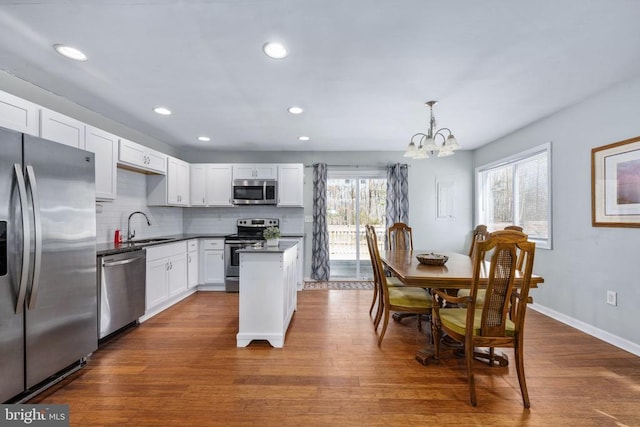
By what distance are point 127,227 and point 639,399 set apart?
522 centimetres

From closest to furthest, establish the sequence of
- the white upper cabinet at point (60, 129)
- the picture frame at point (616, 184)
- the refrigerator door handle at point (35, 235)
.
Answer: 1. the refrigerator door handle at point (35, 235)
2. the white upper cabinet at point (60, 129)
3. the picture frame at point (616, 184)

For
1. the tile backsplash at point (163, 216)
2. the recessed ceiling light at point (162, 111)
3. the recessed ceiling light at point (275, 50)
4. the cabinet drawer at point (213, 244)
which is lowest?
the cabinet drawer at point (213, 244)

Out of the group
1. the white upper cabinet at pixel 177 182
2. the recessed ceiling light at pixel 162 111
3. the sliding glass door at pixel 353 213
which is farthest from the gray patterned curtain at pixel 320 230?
the recessed ceiling light at pixel 162 111

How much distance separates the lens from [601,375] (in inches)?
83.1

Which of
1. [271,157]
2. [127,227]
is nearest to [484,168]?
[271,157]

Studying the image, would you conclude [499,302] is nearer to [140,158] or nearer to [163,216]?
[140,158]

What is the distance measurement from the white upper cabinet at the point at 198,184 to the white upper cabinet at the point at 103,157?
1.68 m

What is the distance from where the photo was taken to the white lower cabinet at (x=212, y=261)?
175 inches

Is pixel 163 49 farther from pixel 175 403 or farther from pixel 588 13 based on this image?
pixel 588 13

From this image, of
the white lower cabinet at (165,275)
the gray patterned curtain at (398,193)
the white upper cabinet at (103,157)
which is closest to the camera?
the white upper cabinet at (103,157)

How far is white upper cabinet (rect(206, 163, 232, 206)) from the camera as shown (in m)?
4.80

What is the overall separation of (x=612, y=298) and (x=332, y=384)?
2.84 m

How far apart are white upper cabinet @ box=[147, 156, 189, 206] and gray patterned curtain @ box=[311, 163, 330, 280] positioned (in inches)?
90.9

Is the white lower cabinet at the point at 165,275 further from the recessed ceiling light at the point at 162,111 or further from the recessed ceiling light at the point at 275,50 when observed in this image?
the recessed ceiling light at the point at 275,50
